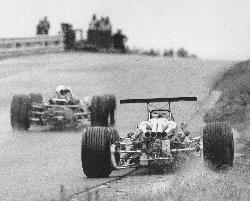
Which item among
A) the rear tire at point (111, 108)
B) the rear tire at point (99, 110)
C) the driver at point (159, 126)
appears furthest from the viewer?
the rear tire at point (111, 108)

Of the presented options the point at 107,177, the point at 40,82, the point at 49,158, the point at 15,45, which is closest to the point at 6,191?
the point at 107,177

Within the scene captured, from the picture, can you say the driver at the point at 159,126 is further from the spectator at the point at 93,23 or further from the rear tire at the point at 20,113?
the spectator at the point at 93,23

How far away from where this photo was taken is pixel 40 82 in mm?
44469

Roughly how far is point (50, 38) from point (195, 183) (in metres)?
44.6

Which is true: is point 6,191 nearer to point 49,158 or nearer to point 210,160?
point 210,160

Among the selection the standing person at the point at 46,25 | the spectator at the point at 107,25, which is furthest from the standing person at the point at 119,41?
the standing person at the point at 46,25

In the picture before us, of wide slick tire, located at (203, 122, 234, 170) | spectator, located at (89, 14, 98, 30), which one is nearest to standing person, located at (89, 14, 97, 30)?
spectator, located at (89, 14, 98, 30)

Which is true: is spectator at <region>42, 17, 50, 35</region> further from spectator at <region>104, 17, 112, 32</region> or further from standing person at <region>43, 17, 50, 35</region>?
spectator at <region>104, 17, 112, 32</region>

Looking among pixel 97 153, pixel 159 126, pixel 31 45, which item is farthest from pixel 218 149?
pixel 31 45

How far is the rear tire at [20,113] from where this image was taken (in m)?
28.1

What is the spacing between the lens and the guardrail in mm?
53094

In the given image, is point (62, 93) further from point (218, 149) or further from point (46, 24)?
point (46, 24)

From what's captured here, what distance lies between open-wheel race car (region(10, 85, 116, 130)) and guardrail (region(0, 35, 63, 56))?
2332 centimetres

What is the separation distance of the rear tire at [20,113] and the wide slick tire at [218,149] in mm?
11583
